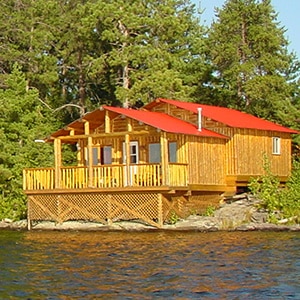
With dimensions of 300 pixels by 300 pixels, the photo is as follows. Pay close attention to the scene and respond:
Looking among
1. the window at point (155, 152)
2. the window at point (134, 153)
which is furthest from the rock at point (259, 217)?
the window at point (134, 153)

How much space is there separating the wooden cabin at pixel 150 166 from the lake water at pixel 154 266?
10.2 feet

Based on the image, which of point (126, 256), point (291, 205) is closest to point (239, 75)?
point (291, 205)

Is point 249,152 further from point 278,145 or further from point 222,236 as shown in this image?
point 222,236

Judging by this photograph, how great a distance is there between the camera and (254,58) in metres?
46.9

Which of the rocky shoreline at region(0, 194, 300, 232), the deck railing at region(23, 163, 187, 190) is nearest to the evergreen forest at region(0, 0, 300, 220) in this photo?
the deck railing at region(23, 163, 187, 190)

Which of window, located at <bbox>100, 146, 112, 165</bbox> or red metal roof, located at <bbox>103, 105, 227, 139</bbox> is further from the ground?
red metal roof, located at <bbox>103, 105, 227, 139</bbox>

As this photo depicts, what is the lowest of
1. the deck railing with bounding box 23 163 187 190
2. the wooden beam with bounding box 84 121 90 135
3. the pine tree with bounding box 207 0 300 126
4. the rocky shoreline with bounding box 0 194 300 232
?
the rocky shoreline with bounding box 0 194 300 232

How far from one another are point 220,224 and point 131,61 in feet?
56.3

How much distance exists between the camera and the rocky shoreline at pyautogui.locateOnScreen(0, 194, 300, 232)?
31217 mm

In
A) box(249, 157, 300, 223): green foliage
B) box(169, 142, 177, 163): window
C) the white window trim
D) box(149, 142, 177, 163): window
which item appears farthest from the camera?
the white window trim

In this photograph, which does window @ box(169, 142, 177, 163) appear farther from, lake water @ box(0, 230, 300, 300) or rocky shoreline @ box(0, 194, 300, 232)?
lake water @ box(0, 230, 300, 300)

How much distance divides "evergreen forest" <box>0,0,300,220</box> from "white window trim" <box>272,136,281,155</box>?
5.08 meters

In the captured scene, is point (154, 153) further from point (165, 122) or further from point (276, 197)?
point (276, 197)

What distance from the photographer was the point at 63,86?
5469 cm
